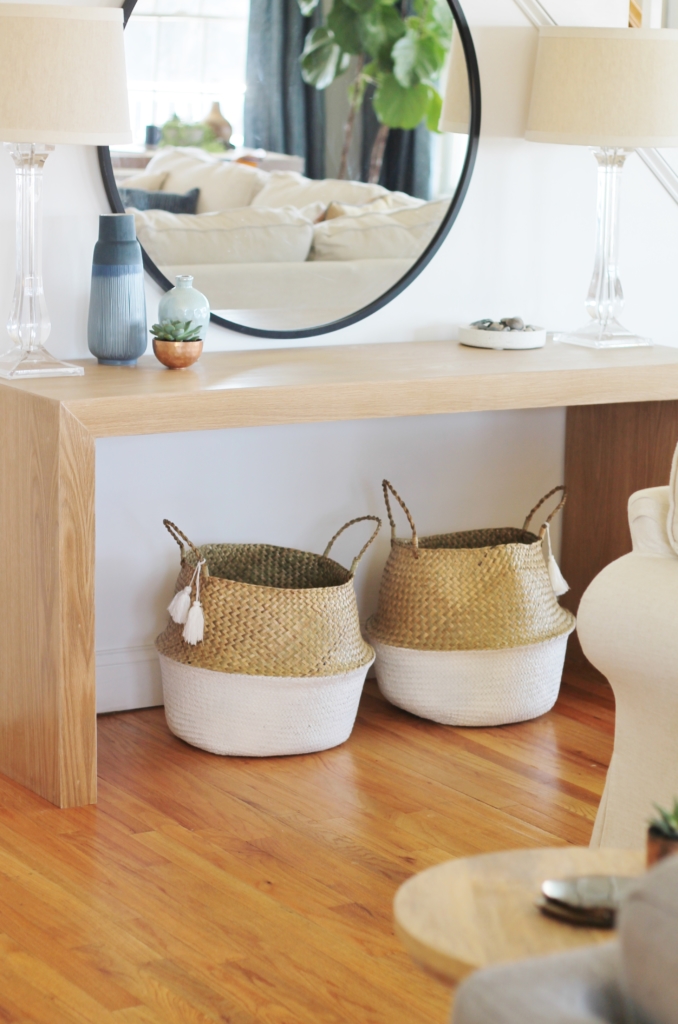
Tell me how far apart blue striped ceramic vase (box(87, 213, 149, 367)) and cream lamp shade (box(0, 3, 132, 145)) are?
243 millimetres

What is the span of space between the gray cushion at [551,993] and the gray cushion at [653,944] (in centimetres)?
3

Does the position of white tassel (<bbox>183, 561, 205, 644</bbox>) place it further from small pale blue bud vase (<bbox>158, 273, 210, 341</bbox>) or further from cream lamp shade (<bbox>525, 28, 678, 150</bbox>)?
cream lamp shade (<bbox>525, 28, 678, 150</bbox>)

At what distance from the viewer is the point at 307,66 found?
9.12 feet

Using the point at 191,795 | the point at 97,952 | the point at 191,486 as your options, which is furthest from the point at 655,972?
the point at 191,486

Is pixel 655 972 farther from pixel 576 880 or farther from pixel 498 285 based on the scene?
pixel 498 285

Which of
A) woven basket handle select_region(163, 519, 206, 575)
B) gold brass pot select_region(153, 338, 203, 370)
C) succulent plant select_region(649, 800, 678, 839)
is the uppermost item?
gold brass pot select_region(153, 338, 203, 370)

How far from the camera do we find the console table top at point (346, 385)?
226 centimetres

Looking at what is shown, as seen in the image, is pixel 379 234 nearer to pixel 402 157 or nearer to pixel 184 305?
pixel 402 157

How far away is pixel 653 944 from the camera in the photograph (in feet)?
3.14

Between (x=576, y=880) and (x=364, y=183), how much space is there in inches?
79.0

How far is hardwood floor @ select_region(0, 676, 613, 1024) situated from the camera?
1.73 meters

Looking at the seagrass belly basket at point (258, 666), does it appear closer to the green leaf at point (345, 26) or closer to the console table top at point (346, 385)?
the console table top at point (346, 385)

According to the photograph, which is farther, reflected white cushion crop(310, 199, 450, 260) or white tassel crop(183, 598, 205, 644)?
reflected white cushion crop(310, 199, 450, 260)

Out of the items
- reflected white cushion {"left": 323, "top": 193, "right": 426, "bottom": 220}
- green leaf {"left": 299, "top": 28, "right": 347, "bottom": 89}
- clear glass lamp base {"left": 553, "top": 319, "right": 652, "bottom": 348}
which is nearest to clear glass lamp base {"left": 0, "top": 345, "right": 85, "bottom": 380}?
reflected white cushion {"left": 323, "top": 193, "right": 426, "bottom": 220}
